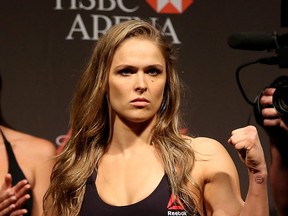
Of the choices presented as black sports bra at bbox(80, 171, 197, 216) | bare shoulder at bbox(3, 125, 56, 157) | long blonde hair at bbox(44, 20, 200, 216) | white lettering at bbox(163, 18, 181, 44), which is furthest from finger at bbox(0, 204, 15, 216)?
white lettering at bbox(163, 18, 181, 44)

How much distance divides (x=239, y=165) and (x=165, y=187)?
2.93ft

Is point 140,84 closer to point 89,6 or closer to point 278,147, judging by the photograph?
point 278,147

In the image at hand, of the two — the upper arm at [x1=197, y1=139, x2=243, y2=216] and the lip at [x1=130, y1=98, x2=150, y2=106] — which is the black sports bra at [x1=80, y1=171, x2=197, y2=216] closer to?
the upper arm at [x1=197, y1=139, x2=243, y2=216]

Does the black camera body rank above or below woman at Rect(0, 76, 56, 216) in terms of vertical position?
above

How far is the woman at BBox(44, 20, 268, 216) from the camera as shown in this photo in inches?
91.7

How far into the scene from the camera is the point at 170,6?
317 centimetres

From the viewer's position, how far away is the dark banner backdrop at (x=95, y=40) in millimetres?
3141

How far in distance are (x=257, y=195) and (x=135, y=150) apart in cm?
49

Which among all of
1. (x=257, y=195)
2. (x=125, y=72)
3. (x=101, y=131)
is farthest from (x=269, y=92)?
(x=101, y=131)

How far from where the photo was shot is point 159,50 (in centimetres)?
245

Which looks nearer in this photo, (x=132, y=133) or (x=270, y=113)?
(x=270, y=113)

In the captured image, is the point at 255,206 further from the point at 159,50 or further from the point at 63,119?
the point at 63,119

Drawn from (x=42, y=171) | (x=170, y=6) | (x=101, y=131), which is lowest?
(x=42, y=171)

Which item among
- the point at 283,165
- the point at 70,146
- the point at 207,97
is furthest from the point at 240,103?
the point at 283,165
